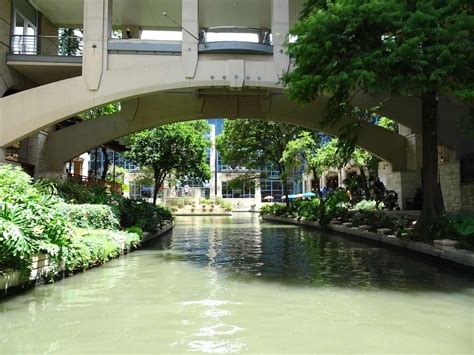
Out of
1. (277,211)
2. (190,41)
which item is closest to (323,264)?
(190,41)

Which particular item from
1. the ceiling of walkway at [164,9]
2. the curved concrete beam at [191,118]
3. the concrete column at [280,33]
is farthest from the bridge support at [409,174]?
the concrete column at [280,33]

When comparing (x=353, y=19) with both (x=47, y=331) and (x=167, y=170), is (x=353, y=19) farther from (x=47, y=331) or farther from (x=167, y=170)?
(x=167, y=170)

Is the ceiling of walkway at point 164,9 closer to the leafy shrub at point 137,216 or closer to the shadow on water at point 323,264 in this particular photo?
the leafy shrub at point 137,216

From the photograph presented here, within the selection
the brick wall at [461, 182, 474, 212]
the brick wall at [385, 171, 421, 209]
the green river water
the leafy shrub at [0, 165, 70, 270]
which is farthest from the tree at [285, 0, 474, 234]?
the brick wall at [385, 171, 421, 209]

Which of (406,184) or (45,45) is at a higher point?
(45,45)

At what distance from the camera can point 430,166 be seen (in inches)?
607

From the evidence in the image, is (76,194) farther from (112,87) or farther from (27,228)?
(27,228)

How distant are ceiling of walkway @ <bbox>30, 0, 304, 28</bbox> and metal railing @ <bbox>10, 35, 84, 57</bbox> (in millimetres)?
1118

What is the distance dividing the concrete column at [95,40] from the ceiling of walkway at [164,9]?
3.07 meters

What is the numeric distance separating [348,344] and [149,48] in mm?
15994

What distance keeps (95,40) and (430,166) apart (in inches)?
524

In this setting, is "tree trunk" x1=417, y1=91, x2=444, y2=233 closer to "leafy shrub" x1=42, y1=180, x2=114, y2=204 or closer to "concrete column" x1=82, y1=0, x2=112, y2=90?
"leafy shrub" x1=42, y1=180, x2=114, y2=204

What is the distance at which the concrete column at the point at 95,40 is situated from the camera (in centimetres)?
1896

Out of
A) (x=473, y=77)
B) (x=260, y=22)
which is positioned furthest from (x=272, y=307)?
(x=260, y=22)
